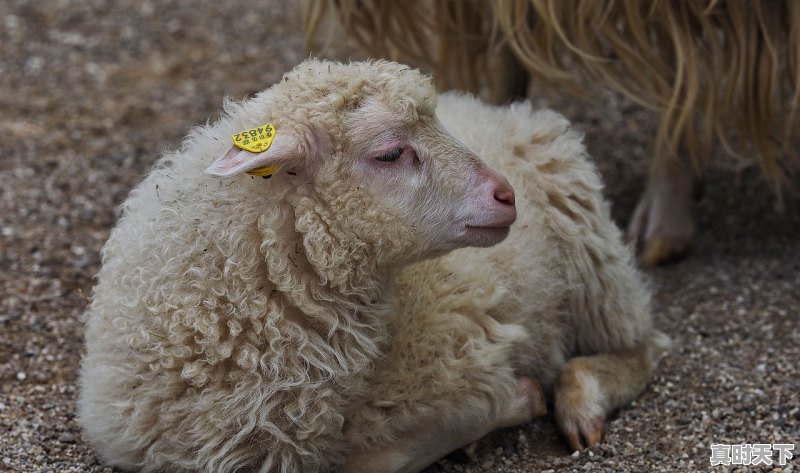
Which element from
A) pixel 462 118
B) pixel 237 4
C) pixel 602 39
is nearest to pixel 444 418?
pixel 462 118

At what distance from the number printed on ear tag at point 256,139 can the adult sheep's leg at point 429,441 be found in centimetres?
90

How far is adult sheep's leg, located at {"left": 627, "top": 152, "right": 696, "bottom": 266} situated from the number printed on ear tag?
2487 mm

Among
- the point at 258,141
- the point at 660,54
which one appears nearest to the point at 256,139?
the point at 258,141

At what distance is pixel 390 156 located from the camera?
2.68m

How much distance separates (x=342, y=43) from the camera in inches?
187

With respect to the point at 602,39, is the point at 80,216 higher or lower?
lower

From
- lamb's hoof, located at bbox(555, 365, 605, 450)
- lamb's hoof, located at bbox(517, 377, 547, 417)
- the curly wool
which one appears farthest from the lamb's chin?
lamb's hoof, located at bbox(555, 365, 605, 450)

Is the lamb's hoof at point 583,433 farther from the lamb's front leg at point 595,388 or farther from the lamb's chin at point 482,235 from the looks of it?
the lamb's chin at point 482,235

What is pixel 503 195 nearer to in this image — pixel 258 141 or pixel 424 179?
pixel 424 179

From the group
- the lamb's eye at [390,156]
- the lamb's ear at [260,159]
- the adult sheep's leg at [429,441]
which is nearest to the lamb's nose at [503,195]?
the lamb's eye at [390,156]

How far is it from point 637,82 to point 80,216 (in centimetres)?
236

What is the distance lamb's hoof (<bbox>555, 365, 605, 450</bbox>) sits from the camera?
329 cm

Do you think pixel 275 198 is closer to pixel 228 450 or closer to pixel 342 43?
pixel 228 450

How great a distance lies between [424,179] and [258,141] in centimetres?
43
